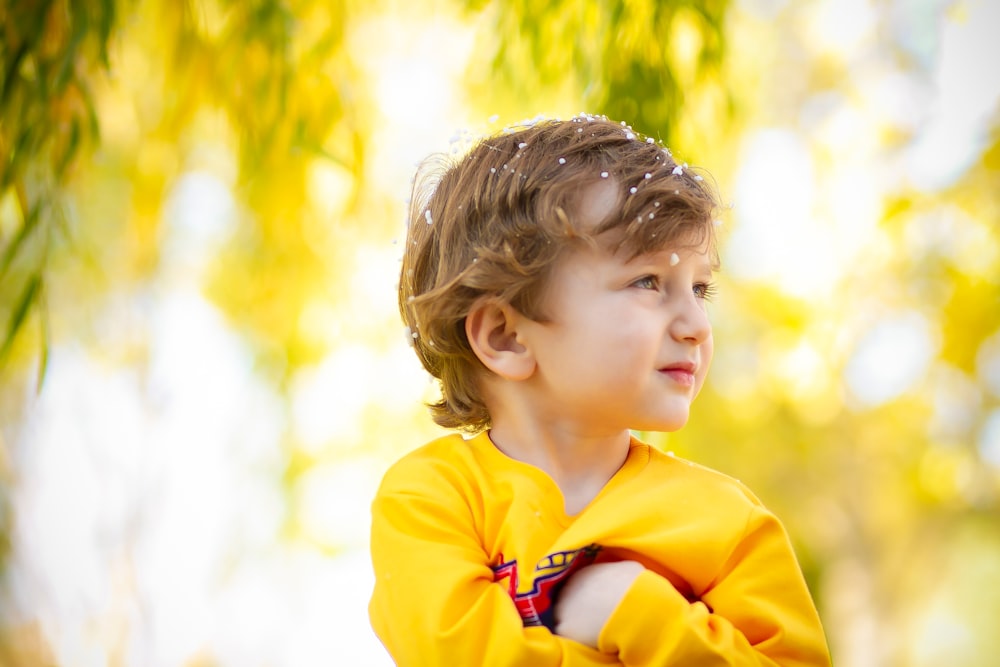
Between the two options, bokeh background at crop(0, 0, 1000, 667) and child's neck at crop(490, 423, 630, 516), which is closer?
child's neck at crop(490, 423, 630, 516)

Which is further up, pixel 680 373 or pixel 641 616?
pixel 680 373

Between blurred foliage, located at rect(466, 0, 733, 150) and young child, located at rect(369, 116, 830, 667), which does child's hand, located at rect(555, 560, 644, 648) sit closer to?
young child, located at rect(369, 116, 830, 667)

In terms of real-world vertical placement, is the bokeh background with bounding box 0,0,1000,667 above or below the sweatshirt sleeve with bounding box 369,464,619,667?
above

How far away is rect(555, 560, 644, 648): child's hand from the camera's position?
102 centimetres

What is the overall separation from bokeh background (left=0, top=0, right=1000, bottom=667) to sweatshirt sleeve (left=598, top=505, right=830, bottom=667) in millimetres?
2641

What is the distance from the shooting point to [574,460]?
47.4 inches

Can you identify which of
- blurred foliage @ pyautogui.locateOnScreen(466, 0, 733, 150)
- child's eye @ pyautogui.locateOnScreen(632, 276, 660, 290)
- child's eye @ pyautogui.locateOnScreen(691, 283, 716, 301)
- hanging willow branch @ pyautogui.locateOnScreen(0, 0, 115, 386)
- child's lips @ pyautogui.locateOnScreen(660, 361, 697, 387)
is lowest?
child's lips @ pyautogui.locateOnScreen(660, 361, 697, 387)

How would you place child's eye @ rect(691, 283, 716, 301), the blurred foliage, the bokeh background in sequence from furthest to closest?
the bokeh background → the blurred foliage → child's eye @ rect(691, 283, 716, 301)

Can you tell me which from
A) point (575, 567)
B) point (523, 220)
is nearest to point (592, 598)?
point (575, 567)

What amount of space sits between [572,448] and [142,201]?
312 cm

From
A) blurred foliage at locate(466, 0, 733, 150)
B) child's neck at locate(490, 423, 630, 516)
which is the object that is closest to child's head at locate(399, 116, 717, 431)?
child's neck at locate(490, 423, 630, 516)

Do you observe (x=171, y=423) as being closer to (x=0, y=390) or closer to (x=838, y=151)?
(x=0, y=390)

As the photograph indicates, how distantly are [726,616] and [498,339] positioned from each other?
1.40ft

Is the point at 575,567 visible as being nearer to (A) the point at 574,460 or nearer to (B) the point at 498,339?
(A) the point at 574,460
